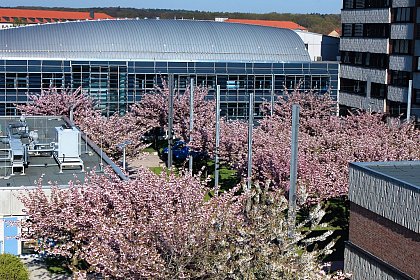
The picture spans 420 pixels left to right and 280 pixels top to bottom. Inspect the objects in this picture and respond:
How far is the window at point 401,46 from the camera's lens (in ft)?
174

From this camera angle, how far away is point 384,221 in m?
19.7

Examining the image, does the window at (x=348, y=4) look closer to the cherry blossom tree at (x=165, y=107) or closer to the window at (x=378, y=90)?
the window at (x=378, y=90)

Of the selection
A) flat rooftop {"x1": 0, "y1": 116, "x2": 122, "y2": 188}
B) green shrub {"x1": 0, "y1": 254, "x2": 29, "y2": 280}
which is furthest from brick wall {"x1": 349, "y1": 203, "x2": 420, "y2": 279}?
green shrub {"x1": 0, "y1": 254, "x2": 29, "y2": 280}

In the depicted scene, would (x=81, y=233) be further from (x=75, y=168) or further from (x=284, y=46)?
(x=284, y=46)

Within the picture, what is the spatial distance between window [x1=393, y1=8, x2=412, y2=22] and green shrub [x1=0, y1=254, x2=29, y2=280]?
39206 mm

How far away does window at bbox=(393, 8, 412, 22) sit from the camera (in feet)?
174

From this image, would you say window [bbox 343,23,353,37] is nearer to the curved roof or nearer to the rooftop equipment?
the curved roof

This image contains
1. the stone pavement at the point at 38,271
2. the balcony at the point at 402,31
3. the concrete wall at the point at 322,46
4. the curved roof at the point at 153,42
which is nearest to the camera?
the stone pavement at the point at 38,271

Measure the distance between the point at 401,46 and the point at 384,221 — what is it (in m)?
36.7

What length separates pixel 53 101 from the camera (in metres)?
47.0

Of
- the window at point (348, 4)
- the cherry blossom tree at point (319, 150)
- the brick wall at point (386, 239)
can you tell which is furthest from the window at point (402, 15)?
the brick wall at point (386, 239)

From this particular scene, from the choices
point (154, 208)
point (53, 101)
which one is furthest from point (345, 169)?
point (53, 101)

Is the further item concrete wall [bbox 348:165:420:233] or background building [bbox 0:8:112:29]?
background building [bbox 0:8:112:29]

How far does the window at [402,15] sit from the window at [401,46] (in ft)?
5.18
